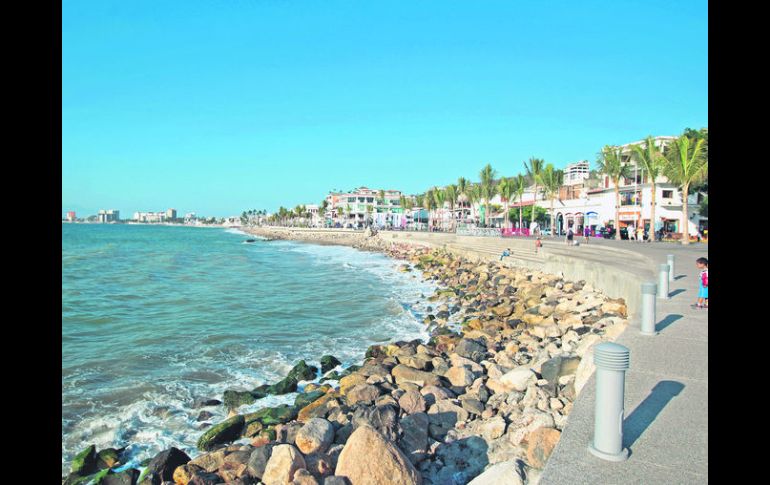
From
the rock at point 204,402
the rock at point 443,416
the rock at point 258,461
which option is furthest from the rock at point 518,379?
the rock at point 204,402

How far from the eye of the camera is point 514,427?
534 cm

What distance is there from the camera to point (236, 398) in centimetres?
779

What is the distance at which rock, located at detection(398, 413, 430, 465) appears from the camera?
5.19 meters

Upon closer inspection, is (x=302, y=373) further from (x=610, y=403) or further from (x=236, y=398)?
(x=610, y=403)

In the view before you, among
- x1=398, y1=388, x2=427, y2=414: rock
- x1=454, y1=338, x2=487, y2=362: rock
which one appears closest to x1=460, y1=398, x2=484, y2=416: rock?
x1=398, y1=388, x2=427, y2=414: rock

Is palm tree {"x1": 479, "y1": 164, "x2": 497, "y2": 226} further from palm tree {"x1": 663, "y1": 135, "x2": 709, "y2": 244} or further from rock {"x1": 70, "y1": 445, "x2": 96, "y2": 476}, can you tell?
rock {"x1": 70, "y1": 445, "x2": 96, "y2": 476}

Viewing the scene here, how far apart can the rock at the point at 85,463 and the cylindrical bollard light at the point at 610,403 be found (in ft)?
19.4

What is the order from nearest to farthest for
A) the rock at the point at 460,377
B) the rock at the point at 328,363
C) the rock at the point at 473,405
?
the rock at the point at 473,405 → the rock at the point at 460,377 → the rock at the point at 328,363

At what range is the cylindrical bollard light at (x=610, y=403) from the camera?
11.3 feet

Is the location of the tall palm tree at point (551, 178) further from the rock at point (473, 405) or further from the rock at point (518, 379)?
the rock at point (473, 405)

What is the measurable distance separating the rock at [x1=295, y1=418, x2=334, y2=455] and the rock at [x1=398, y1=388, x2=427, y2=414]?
122 centimetres
